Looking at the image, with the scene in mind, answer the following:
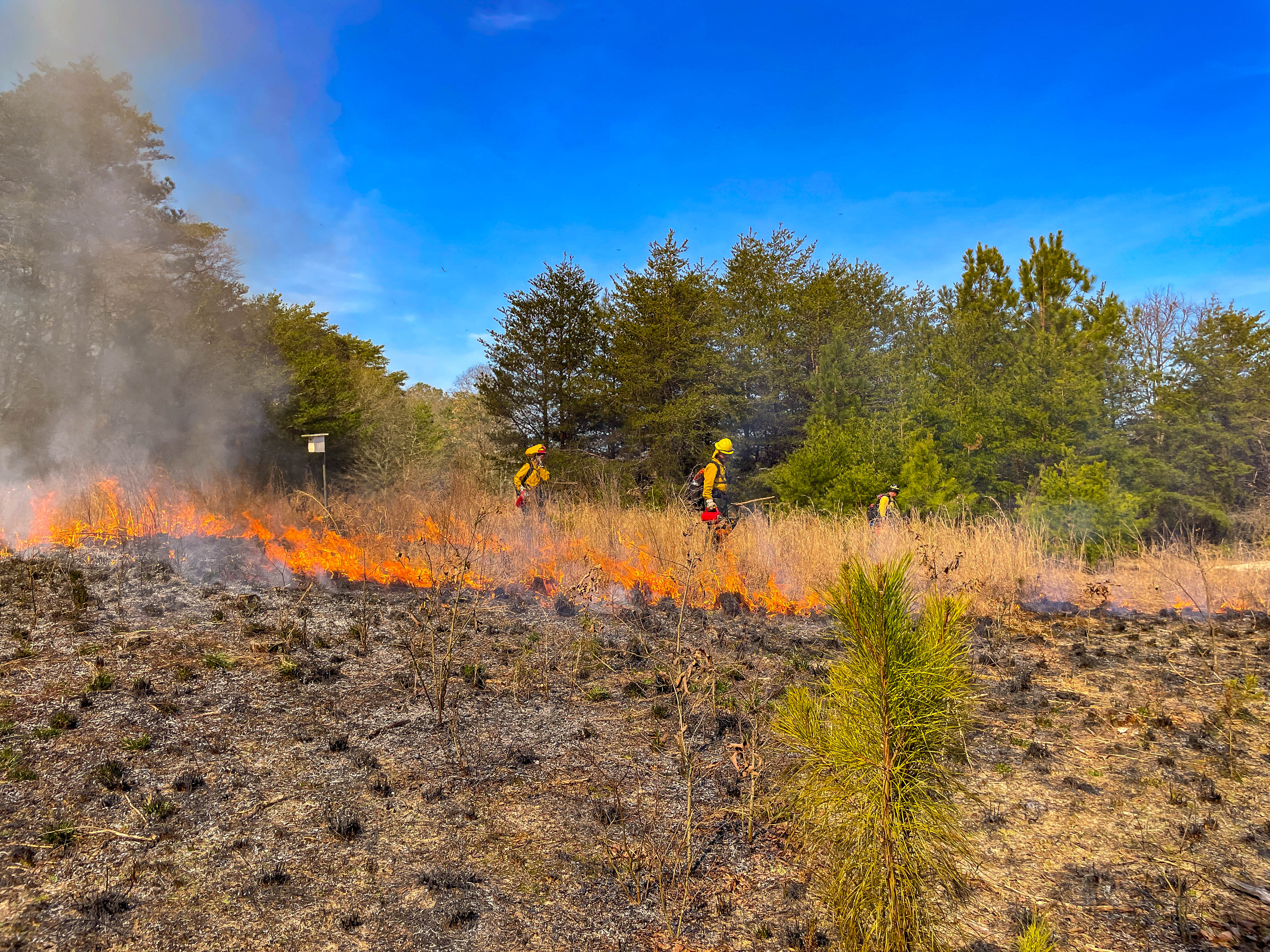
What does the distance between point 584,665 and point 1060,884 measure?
3229 millimetres

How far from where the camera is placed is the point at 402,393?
32250 mm

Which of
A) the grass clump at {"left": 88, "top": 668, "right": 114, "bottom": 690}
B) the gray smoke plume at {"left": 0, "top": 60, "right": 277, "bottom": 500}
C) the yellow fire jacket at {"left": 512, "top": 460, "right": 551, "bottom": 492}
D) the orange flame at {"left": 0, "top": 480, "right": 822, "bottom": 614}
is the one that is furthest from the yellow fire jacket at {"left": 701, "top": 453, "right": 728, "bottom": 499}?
the gray smoke plume at {"left": 0, "top": 60, "right": 277, "bottom": 500}

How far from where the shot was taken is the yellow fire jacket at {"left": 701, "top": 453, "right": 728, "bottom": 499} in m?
8.97

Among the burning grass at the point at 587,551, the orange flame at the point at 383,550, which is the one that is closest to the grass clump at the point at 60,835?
the burning grass at the point at 587,551

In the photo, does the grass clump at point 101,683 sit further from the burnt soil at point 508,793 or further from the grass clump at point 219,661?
the grass clump at point 219,661

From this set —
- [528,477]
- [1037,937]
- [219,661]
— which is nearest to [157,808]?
[219,661]

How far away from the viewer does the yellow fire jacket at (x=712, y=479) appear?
897cm

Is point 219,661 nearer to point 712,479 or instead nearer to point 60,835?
point 60,835

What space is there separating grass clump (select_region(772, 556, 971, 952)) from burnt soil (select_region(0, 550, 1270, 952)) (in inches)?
6.5

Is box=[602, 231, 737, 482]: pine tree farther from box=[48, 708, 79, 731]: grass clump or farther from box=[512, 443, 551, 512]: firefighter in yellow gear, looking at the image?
box=[48, 708, 79, 731]: grass clump

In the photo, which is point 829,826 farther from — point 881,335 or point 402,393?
point 402,393

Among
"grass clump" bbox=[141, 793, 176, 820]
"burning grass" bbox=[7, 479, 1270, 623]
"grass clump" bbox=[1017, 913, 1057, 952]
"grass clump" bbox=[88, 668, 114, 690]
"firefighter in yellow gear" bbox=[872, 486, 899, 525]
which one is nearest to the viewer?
"grass clump" bbox=[1017, 913, 1057, 952]

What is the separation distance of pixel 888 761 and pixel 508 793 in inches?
78.9

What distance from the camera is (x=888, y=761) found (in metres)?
1.77
